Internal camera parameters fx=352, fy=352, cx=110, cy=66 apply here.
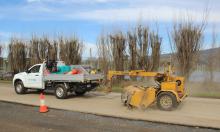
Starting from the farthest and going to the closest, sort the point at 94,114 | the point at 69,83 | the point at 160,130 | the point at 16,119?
the point at 69,83 → the point at 94,114 → the point at 16,119 → the point at 160,130

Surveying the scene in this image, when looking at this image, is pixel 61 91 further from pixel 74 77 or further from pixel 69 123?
pixel 69 123

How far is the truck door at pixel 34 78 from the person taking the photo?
2056 centimetres

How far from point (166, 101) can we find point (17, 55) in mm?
24721

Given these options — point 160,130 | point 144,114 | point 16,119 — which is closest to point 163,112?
point 144,114

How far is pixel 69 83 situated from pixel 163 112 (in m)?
6.80

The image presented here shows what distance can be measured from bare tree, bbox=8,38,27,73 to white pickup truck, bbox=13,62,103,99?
1425cm

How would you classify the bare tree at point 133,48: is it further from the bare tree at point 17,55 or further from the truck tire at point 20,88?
the bare tree at point 17,55

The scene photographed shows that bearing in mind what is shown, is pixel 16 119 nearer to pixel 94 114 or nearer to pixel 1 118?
pixel 1 118

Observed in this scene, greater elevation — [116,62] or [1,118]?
[116,62]

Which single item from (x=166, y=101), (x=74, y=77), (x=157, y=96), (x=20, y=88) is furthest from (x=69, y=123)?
(x=20, y=88)

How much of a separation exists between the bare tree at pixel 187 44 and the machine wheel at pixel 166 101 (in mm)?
9127

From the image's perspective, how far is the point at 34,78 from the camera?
20.9m

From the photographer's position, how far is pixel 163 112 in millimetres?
13695

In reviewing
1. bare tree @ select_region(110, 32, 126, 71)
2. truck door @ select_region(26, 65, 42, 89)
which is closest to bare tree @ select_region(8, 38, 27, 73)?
bare tree @ select_region(110, 32, 126, 71)
